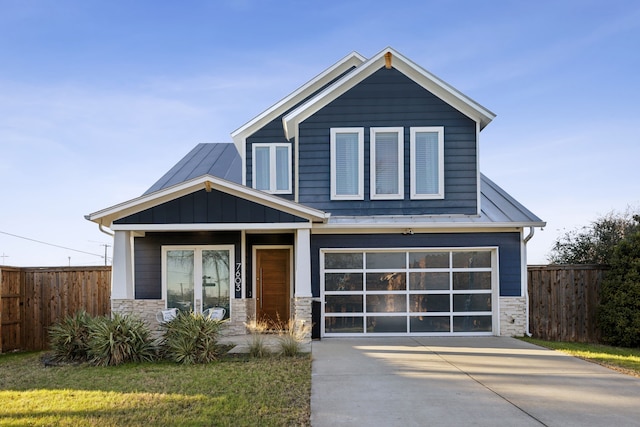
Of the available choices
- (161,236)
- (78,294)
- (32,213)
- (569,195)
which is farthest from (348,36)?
(32,213)

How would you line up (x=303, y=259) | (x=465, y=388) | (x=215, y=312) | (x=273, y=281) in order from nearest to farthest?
(x=465, y=388), (x=303, y=259), (x=215, y=312), (x=273, y=281)

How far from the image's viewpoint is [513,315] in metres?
12.7

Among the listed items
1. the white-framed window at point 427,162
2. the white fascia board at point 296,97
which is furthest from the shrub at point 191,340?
the white-framed window at point 427,162

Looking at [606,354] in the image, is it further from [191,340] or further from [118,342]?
[118,342]

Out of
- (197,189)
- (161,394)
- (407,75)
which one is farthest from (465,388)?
(407,75)

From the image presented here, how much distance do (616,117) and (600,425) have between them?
12421 mm

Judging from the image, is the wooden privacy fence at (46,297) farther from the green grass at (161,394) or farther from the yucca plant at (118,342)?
the yucca plant at (118,342)

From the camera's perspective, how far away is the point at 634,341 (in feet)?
39.1

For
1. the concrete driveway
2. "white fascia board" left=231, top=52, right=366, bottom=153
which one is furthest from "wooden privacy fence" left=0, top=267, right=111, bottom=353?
the concrete driveway

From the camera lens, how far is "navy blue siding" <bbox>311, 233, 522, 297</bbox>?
12773 mm

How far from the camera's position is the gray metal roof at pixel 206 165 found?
1498 centimetres

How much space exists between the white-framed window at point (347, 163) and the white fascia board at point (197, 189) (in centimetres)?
187

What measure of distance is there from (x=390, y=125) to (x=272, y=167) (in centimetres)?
334

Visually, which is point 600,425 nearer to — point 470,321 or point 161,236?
point 470,321
